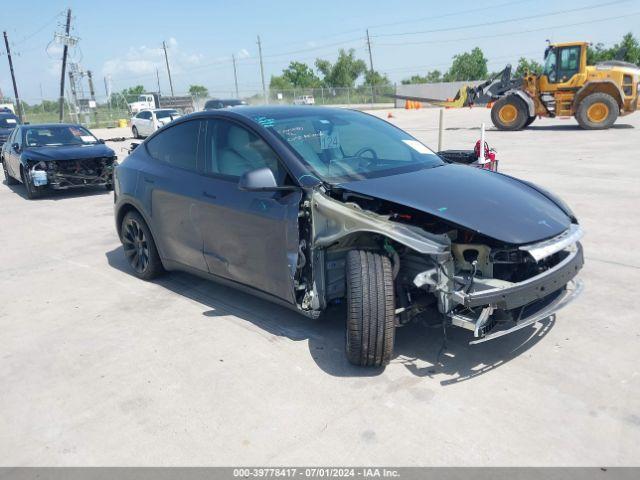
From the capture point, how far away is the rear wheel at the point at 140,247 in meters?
5.10

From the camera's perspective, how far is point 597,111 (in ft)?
59.1

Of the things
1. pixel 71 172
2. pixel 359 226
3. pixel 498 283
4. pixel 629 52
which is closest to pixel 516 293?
pixel 498 283

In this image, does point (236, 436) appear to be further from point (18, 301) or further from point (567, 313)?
point (18, 301)

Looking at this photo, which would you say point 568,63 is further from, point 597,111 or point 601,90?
point 597,111

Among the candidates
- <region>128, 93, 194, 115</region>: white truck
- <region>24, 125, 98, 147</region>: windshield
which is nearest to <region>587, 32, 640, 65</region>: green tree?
<region>128, 93, 194, 115</region>: white truck

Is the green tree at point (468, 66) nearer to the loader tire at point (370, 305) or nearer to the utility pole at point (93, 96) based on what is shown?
the utility pole at point (93, 96)

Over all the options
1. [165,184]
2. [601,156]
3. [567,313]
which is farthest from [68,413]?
[601,156]

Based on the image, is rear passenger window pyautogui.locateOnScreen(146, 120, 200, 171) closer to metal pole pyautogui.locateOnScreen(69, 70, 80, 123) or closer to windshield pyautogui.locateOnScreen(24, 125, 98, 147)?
windshield pyautogui.locateOnScreen(24, 125, 98, 147)

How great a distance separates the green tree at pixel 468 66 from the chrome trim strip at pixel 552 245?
87471 mm

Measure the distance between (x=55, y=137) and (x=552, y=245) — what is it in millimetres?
10818

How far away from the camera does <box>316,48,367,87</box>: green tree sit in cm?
9012

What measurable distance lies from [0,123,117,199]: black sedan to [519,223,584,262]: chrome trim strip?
30.7 ft

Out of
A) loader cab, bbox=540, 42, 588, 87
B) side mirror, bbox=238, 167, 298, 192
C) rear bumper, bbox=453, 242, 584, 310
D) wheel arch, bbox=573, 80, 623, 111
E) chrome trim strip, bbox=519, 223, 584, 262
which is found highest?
Answer: loader cab, bbox=540, 42, 588, 87

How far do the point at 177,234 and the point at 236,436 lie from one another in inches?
87.4
